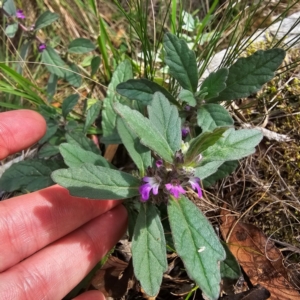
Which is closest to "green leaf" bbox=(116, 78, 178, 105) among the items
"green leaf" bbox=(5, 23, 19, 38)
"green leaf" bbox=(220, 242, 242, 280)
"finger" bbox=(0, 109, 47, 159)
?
"finger" bbox=(0, 109, 47, 159)

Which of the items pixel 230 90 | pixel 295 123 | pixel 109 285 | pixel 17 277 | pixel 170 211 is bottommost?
pixel 109 285

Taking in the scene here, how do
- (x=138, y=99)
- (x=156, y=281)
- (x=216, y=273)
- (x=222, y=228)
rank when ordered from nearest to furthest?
(x=216, y=273) < (x=156, y=281) < (x=138, y=99) < (x=222, y=228)

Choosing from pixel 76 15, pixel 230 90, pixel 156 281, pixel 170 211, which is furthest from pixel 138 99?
pixel 76 15

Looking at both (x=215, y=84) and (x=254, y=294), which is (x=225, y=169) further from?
(x=254, y=294)

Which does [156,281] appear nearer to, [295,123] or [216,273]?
[216,273]

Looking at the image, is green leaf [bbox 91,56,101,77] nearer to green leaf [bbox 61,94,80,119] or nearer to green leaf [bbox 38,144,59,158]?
green leaf [bbox 61,94,80,119]

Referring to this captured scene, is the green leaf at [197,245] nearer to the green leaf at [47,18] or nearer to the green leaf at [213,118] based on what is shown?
the green leaf at [213,118]
